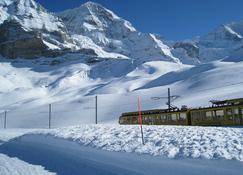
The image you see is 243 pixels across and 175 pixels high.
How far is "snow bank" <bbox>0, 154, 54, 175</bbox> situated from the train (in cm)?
1728

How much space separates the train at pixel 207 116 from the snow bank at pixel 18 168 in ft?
56.7

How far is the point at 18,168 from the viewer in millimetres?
13719

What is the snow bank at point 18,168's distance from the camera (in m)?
12.8

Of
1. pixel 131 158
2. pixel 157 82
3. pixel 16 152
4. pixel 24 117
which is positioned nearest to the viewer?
pixel 131 158

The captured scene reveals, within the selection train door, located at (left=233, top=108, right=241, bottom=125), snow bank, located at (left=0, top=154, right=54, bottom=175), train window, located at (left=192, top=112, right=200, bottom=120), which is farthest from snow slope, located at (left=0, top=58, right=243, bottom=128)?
snow bank, located at (left=0, top=154, right=54, bottom=175)

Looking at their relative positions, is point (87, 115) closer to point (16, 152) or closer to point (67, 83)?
point (16, 152)

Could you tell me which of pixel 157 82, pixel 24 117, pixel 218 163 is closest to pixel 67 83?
pixel 157 82

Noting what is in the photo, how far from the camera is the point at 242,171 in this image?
373 inches

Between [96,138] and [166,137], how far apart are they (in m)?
3.85

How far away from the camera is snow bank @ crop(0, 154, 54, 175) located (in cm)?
1283

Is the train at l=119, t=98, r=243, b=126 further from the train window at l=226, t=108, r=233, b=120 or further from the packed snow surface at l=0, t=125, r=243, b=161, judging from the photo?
the packed snow surface at l=0, t=125, r=243, b=161

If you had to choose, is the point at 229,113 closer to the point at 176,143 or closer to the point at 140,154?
the point at 176,143

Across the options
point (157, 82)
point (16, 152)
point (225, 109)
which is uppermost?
point (157, 82)

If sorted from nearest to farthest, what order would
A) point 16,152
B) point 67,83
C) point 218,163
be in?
point 218,163 < point 16,152 < point 67,83
